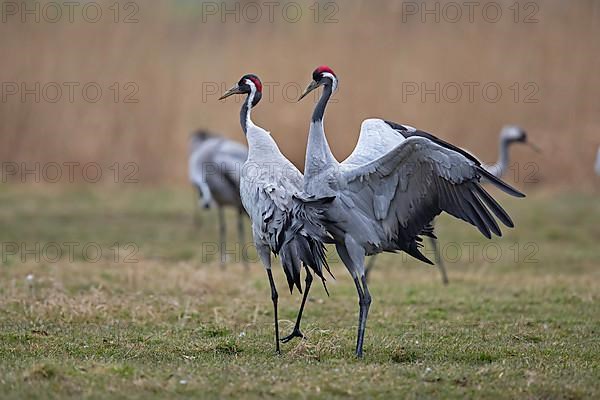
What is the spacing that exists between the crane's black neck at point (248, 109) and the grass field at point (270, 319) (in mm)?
1391

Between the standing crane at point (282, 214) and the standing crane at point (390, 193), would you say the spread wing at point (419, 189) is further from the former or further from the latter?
the standing crane at point (282, 214)

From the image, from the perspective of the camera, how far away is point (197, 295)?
320 inches

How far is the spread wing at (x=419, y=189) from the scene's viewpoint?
555cm

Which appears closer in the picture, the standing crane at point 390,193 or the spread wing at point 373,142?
the standing crane at point 390,193

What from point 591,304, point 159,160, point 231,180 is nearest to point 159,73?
point 159,160

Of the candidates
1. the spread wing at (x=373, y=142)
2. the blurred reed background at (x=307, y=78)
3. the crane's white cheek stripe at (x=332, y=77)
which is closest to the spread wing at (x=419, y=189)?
the spread wing at (x=373, y=142)

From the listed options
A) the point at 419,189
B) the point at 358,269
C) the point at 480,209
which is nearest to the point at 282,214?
the point at 358,269

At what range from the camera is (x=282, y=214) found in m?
5.90

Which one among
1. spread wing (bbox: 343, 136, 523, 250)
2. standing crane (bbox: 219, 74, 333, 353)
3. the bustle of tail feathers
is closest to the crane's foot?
standing crane (bbox: 219, 74, 333, 353)

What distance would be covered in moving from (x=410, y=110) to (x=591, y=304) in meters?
7.48

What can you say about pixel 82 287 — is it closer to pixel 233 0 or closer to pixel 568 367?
pixel 568 367

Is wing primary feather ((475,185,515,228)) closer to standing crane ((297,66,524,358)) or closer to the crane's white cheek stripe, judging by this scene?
standing crane ((297,66,524,358))

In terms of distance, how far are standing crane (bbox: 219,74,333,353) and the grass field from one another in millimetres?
508

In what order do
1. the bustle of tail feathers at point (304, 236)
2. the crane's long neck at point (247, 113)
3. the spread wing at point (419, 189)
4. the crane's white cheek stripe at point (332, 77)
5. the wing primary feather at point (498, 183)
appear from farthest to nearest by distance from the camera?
the crane's long neck at point (247, 113)
the crane's white cheek stripe at point (332, 77)
the bustle of tail feathers at point (304, 236)
the spread wing at point (419, 189)
the wing primary feather at point (498, 183)
